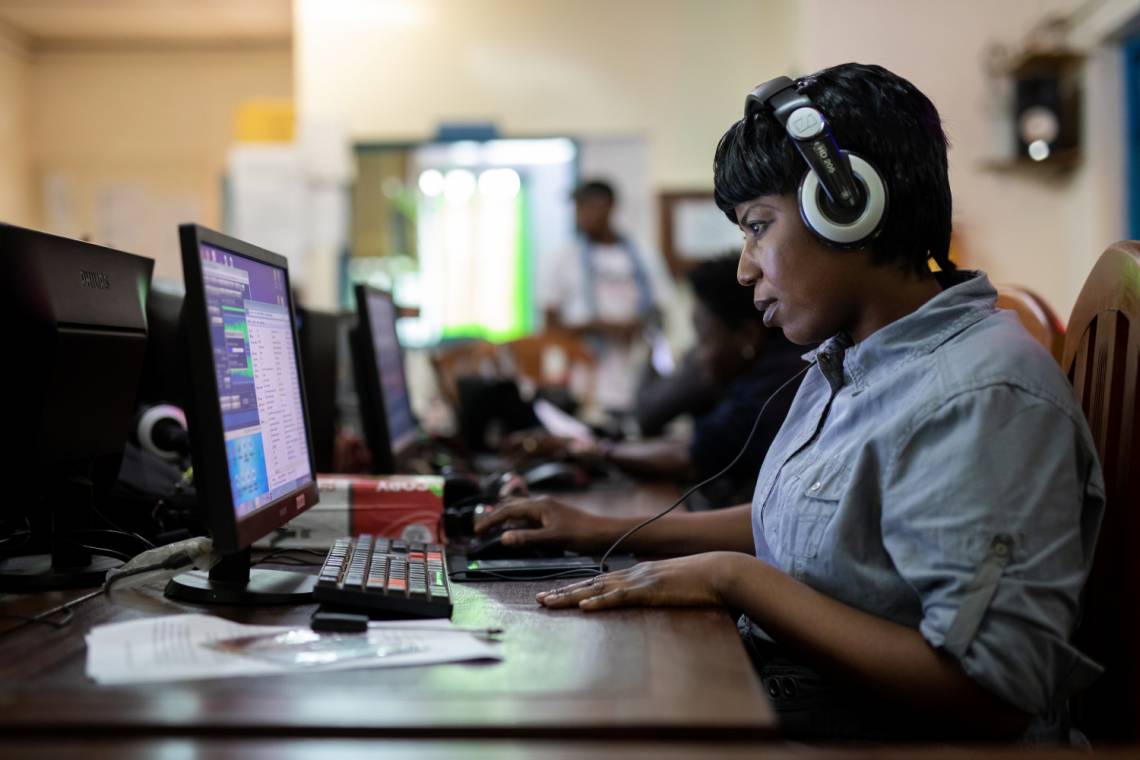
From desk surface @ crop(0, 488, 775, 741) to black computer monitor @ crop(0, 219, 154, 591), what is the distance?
27 centimetres

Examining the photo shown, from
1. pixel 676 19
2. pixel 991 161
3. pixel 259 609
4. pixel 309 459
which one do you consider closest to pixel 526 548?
pixel 309 459

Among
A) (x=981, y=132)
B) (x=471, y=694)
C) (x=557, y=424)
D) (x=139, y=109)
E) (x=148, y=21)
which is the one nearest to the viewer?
(x=471, y=694)

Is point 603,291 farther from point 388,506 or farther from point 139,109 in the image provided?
Answer: point 388,506

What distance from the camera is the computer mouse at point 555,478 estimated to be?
2445 millimetres

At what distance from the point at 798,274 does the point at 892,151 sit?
16 cm

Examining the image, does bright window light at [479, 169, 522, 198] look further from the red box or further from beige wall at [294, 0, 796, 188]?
the red box

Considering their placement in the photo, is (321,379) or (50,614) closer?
(50,614)

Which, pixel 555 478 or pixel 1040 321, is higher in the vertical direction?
pixel 1040 321

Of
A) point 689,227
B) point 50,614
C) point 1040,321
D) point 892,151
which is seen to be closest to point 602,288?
point 689,227

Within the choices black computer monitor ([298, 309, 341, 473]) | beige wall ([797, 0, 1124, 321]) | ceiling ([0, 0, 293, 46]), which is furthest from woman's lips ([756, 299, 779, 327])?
ceiling ([0, 0, 293, 46])

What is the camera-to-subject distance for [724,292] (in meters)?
2.61

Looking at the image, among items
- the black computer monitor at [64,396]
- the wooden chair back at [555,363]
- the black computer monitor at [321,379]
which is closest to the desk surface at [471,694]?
the black computer monitor at [64,396]

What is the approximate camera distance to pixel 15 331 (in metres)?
1.19

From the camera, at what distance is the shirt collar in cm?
108
